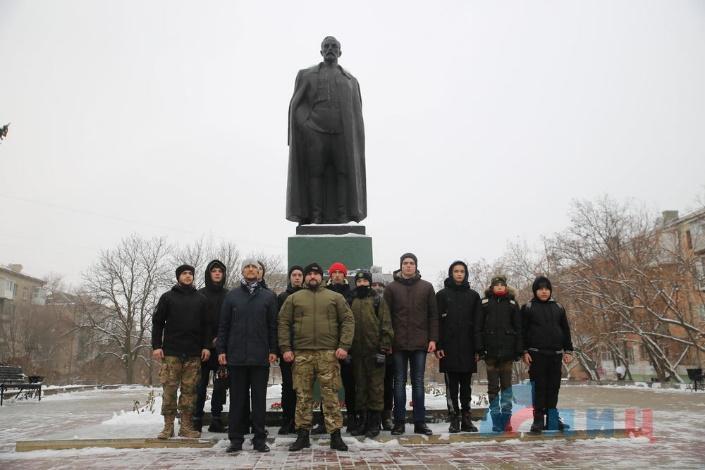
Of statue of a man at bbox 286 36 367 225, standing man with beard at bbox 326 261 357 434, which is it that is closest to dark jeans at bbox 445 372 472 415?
standing man with beard at bbox 326 261 357 434

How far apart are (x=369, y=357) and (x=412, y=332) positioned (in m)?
0.57

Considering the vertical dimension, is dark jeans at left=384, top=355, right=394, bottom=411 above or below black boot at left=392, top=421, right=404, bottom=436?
above

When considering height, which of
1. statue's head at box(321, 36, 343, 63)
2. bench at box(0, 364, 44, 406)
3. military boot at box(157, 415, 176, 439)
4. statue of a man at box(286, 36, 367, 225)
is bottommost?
bench at box(0, 364, 44, 406)

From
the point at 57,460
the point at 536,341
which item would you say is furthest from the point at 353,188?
the point at 57,460

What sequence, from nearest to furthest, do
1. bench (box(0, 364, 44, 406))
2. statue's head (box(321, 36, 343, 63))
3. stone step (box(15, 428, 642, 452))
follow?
stone step (box(15, 428, 642, 452)) < statue's head (box(321, 36, 343, 63)) < bench (box(0, 364, 44, 406))

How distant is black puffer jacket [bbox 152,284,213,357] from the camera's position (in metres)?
6.25

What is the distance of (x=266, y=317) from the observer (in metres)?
5.89

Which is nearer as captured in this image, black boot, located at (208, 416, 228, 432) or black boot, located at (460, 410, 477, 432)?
black boot, located at (460, 410, 477, 432)

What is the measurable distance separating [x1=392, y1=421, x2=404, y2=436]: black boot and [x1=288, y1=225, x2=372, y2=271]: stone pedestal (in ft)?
8.04

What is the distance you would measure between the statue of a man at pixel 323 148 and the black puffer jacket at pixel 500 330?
281cm

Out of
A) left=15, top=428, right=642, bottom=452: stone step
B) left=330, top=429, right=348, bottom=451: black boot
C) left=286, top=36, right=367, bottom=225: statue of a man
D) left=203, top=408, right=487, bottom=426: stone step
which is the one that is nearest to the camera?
left=330, top=429, right=348, bottom=451: black boot

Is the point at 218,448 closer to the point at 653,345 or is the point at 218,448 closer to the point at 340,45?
the point at 340,45

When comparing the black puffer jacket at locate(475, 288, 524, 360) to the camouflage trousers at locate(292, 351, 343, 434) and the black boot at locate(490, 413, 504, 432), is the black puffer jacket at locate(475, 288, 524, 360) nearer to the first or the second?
the black boot at locate(490, 413, 504, 432)

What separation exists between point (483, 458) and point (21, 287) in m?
62.8
